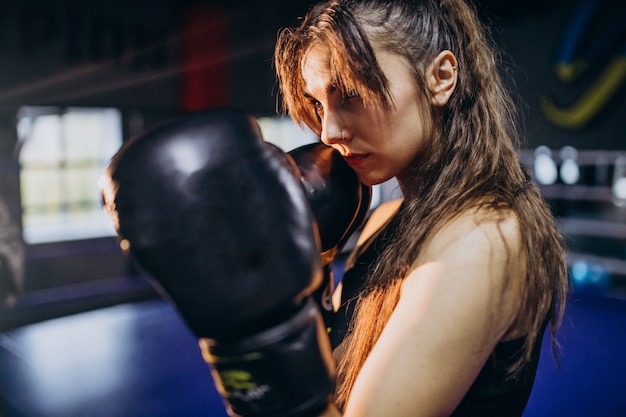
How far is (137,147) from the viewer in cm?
55

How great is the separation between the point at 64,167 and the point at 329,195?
4489 millimetres

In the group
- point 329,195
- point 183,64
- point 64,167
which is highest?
point 183,64

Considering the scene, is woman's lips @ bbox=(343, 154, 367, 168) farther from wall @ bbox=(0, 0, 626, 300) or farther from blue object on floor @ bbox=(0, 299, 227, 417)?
wall @ bbox=(0, 0, 626, 300)

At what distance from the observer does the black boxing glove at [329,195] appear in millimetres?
817

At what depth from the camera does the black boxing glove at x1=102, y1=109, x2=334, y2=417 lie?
0.52m

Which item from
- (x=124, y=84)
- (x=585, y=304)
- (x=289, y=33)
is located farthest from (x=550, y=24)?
(x=289, y=33)

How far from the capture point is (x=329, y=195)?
83 cm

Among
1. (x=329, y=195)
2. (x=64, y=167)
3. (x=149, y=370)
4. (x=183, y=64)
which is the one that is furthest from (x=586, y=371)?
(x=64, y=167)

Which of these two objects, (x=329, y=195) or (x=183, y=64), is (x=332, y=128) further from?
(x=183, y=64)

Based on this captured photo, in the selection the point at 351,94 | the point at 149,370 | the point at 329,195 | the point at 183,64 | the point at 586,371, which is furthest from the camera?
the point at 183,64

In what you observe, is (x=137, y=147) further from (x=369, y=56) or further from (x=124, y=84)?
(x=124, y=84)

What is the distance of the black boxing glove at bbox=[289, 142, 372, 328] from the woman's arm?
0.21 meters

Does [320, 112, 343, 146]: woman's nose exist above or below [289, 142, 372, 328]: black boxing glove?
above

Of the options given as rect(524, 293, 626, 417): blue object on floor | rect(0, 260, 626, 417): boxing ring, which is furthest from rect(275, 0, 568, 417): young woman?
rect(0, 260, 626, 417): boxing ring
